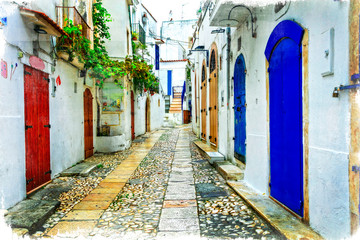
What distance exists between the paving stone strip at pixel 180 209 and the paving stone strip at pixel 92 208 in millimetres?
915

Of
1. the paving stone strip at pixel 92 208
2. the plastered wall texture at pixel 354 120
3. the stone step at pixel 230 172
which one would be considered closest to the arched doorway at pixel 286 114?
the plastered wall texture at pixel 354 120

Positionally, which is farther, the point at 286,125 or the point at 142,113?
the point at 142,113

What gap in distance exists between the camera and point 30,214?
3.31m

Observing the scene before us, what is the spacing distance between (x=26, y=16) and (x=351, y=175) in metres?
4.65

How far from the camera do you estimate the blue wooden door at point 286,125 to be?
297 cm

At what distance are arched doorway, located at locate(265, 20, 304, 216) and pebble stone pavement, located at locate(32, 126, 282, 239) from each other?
533 millimetres

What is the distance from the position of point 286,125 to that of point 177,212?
6.25ft

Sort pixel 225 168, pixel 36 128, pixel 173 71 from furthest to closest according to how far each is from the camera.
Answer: pixel 173 71, pixel 225 168, pixel 36 128

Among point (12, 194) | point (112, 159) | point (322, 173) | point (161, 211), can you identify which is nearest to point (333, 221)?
point (322, 173)

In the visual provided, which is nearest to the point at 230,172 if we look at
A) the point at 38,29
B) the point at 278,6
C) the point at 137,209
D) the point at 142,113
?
the point at 137,209

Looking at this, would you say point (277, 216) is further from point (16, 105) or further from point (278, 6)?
point (16, 105)

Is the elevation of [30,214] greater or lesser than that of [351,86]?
lesser

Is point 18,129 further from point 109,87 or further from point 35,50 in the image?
point 109,87

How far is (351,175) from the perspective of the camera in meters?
2.10
